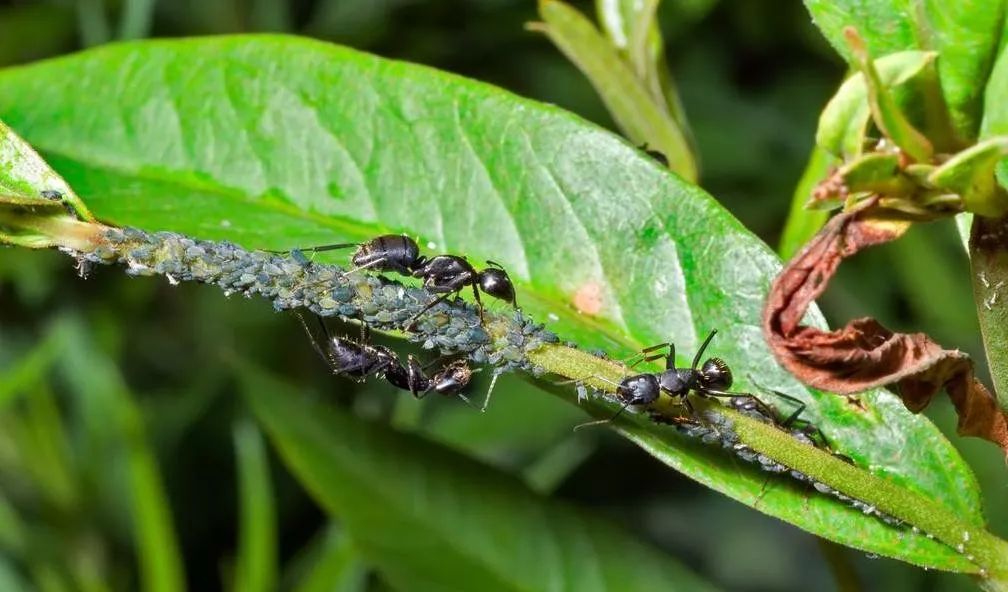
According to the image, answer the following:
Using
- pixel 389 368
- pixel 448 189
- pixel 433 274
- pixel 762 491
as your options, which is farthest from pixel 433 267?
pixel 762 491

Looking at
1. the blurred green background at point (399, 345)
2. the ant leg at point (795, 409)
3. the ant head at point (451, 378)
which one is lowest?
the blurred green background at point (399, 345)

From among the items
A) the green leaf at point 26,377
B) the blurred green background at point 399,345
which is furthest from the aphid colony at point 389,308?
the blurred green background at point 399,345

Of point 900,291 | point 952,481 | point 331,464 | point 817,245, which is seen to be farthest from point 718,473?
point 900,291

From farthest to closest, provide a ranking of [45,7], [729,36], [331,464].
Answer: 1. [729,36]
2. [45,7]
3. [331,464]

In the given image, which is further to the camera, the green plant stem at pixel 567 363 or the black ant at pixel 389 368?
the black ant at pixel 389 368

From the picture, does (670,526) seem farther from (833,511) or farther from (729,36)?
(833,511)

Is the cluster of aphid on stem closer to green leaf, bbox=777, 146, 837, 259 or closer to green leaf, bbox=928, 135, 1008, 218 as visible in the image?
green leaf, bbox=928, 135, 1008, 218

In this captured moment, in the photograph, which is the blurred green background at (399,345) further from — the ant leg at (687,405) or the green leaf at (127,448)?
the ant leg at (687,405)
